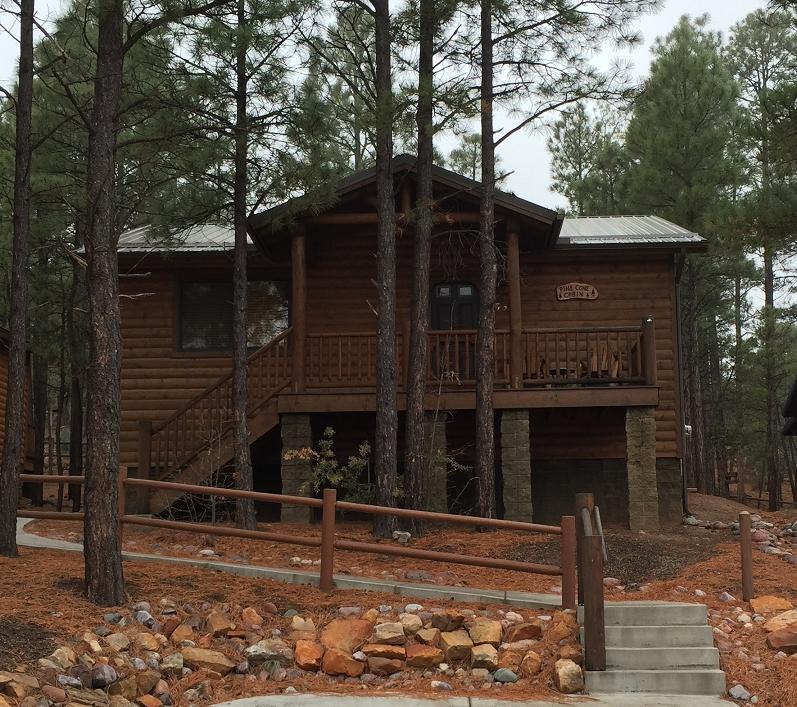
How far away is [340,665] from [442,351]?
8.65m

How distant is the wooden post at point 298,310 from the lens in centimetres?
1492

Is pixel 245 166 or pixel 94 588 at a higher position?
pixel 245 166

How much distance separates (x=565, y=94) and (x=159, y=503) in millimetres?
8754

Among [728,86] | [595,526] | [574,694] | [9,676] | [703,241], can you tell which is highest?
[728,86]

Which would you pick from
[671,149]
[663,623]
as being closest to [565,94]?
[663,623]

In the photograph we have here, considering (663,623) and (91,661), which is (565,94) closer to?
(663,623)

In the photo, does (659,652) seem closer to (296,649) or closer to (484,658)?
(484,658)

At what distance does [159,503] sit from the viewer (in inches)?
579

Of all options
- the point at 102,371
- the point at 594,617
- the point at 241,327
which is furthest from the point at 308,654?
the point at 241,327

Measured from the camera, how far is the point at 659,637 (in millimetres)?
8195

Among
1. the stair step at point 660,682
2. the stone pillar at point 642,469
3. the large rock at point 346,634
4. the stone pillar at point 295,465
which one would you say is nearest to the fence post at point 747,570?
the stair step at point 660,682

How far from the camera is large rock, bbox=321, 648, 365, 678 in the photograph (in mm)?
7836

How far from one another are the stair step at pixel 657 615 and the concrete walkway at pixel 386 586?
59cm

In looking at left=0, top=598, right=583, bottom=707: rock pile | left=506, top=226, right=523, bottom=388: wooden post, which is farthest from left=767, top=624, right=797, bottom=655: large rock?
left=506, top=226, right=523, bottom=388: wooden post
